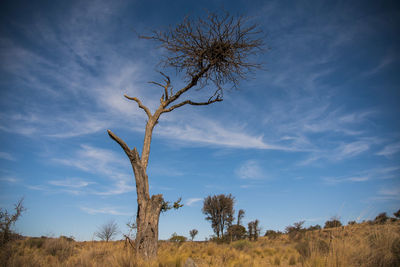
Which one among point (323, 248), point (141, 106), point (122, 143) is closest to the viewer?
point (122, 143)

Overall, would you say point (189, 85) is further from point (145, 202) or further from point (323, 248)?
point (323, 248)

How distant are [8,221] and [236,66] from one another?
11.1 meters

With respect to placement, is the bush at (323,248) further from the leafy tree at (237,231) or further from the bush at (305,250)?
the leafy tree at (237,231)

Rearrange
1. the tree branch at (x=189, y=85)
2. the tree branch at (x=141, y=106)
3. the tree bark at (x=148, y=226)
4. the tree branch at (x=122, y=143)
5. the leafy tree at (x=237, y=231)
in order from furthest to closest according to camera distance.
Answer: the leafy tree at (x=237, y=231) → the tree branch at (x=189, y=85) → the tree branch at (x=141, y=106) → the tree branch at (x=122, y=143) → the tree bark at (x=148, y=226)

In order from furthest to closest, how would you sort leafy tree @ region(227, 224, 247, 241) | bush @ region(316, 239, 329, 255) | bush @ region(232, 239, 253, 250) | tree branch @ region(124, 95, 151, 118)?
leafy tree @ region(227, 224, 247, 241) < bush @ region(232, 239, 253, 250) < tree branch @ region(124, 95, 151, 118) < bush @ region(316, 239, 329, 255)

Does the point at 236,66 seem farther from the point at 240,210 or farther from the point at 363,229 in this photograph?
the point at 240,210

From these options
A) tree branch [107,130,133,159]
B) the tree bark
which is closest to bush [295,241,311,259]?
the tree bark

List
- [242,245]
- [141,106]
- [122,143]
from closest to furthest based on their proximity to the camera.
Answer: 1. [122,143]
2. [141,106]
3. [242,245]

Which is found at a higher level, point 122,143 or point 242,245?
point 122,143

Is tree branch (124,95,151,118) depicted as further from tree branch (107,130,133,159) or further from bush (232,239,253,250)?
bush (232,239,253,250)

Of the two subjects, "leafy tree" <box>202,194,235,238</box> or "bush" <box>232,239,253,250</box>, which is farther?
"leafy tree" <box>202,194,235,238</box>

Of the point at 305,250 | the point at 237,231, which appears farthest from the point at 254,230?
the point at 305,250

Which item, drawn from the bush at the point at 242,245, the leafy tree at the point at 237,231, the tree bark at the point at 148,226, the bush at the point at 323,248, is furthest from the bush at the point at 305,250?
the leafy tree at the point at 237,231

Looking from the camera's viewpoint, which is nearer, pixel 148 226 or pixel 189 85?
pixel 148 226
